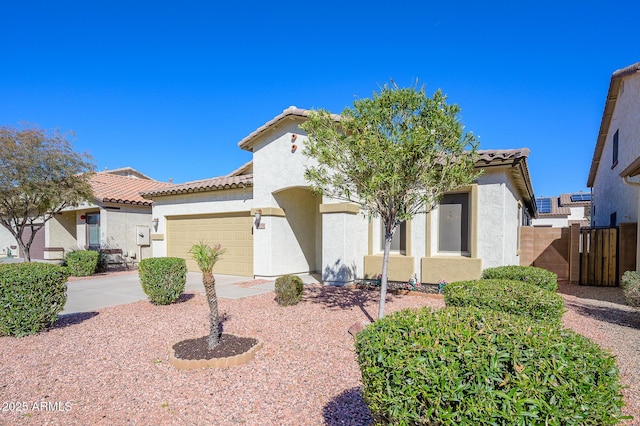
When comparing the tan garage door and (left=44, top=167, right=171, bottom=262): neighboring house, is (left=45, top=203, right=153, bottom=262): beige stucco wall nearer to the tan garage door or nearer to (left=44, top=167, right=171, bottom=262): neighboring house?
(left=44, top=167, right=171, bottom=262): neighboring house

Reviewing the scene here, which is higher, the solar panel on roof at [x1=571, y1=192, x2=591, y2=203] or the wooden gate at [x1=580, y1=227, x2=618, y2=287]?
the solar panel on roof at [x1=571, y1=192, x2=591, y2=203]

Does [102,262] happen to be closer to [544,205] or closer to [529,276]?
[529,276]

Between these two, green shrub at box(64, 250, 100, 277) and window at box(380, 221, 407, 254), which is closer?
window at box(380, 221, 407, 254)

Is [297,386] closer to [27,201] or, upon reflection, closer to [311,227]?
[311,227]

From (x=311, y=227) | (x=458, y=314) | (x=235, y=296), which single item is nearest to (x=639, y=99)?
(x=311, y=227)

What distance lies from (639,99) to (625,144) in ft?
5.86

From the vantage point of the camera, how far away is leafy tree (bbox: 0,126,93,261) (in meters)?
12.6

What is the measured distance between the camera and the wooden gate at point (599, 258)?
38.0ft

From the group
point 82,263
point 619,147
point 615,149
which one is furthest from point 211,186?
point 615,149

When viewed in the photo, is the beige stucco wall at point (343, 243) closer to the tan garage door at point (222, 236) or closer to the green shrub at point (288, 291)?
the green shrub at point (288, 291)

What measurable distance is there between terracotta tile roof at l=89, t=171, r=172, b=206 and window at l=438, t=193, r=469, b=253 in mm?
14212

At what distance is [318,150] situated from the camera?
6305mm

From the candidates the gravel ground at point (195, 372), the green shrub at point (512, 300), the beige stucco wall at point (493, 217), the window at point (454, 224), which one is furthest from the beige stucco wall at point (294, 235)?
the green shrub at point (512, 300)

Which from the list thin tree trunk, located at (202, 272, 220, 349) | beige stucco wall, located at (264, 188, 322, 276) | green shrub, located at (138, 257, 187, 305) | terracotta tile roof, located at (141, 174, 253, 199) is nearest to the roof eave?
terracotta tile roof, located at (141, 174, 253, 199)
